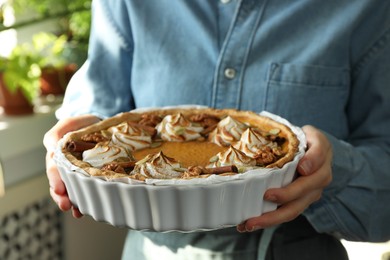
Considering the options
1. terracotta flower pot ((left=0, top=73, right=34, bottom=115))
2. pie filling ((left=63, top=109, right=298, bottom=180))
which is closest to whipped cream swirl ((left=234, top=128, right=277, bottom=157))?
pie filling ((left=63, top=109, right=298, bottom=180))

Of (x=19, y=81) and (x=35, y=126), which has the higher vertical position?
(x=19, y=81)

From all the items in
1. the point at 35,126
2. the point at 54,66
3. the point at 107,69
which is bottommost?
the point at 35,126

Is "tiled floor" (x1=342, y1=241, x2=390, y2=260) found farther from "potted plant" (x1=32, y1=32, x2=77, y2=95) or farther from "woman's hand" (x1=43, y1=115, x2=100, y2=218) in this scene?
"woman's hand" (x1=43, y1=115, x2=100, y2=218)

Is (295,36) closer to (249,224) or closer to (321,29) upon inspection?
(321,29)

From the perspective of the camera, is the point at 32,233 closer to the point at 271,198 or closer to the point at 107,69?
the point at 107,69

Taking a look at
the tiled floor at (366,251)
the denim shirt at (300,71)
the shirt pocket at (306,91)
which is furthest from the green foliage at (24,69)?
the tiled floor at (366,251)

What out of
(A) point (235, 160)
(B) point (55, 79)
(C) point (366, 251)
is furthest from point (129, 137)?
(C) point (366, 251)

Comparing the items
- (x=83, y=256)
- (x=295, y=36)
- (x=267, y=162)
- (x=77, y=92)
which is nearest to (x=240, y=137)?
(x=267, y=162)
